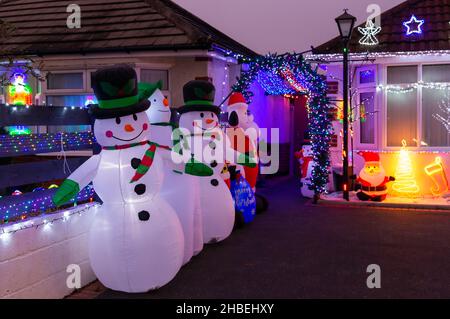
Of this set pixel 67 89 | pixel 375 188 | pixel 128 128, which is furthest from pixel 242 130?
pixel 67 89

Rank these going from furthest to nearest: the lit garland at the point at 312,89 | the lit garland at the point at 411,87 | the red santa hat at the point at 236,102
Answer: the lit garland at the point at 411,87 → the lit garland at the point at 312,89 → the red santa hat at the point at 236,102

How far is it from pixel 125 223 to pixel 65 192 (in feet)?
2.22

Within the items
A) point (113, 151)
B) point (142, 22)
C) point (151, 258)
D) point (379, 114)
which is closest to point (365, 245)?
point (151, 258)

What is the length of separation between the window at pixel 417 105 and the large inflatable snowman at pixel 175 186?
7768mm

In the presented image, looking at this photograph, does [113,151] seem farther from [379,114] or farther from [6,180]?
[379,114]

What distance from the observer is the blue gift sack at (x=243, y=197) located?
8750 millimetres

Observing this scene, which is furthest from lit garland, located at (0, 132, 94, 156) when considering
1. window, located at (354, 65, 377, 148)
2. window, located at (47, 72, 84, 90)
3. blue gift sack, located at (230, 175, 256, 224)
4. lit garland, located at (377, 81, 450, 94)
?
lit garland, located at (377, 81, 450, 94)

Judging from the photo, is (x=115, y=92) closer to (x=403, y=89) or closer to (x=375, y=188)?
(x=375, y=188)

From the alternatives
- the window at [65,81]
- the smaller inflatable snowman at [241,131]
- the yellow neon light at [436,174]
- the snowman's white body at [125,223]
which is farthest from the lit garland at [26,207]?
the yellow neon light at [436,174]

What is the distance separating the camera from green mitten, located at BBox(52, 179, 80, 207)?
5039mm

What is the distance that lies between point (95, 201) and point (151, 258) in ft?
4.43

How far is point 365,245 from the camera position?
766 centimetres

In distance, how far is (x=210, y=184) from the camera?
750 centimetres

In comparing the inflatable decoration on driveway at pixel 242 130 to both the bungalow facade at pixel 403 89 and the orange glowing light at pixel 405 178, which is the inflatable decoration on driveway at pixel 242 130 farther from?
the orange glowing light at pixel 405 178
